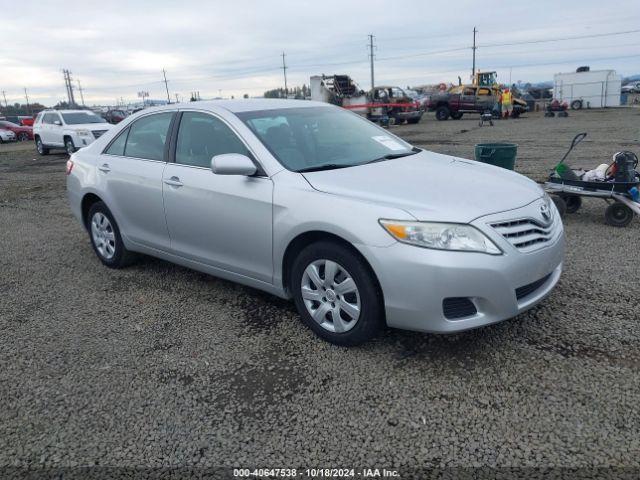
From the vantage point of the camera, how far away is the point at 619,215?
20.2 feet

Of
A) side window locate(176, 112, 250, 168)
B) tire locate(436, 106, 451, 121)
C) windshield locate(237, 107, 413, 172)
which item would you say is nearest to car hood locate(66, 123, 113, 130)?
side window locate(176, 112, 250, 168)

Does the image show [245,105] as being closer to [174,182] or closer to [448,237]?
[174,182]

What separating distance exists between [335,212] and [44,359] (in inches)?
87.7

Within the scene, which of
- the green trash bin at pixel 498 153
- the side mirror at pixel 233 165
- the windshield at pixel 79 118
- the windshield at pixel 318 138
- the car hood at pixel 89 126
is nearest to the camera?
the side mirror at pixel 233 165

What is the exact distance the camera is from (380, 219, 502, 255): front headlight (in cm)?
298

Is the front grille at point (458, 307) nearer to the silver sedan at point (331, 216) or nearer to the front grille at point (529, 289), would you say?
the silver sedan at point (331, 216)

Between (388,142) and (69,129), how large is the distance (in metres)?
16.6

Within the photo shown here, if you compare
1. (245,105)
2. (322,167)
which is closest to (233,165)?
(322,167)

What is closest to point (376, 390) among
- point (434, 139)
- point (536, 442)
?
point (536, 442)

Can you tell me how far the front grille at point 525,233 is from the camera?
3.10 m

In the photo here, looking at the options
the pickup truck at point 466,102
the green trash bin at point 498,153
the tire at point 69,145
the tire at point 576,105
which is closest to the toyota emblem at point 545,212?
the green trash bin at point 498,153

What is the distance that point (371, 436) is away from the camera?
8.75 ft

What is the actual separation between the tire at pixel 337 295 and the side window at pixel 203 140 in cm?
101

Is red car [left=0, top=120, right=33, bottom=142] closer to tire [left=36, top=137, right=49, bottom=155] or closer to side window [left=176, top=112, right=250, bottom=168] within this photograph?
tire [left=36, top=137, right=49, bottom=155]
